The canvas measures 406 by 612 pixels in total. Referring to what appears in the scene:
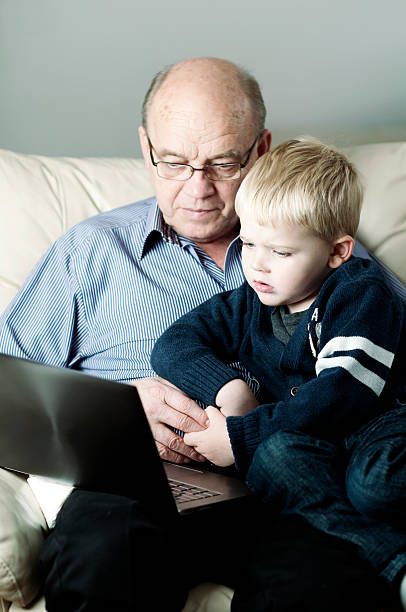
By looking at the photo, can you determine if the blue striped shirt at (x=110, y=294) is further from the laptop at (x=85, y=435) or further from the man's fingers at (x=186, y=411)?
the laptop at (x=85, y=435)

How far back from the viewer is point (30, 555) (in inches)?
47.9

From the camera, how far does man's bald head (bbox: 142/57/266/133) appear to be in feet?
5.91

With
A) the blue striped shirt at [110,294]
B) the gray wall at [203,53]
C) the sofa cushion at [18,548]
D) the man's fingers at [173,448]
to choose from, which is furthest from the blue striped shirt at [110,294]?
the gray wall at [203,53]

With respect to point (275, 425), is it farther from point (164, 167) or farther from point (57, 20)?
point (57, 20)

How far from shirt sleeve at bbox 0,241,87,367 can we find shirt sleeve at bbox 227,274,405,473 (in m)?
0.60

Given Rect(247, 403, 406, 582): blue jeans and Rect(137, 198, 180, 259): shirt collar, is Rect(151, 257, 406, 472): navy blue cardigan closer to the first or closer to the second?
Rect(247, 403, 406, 582): blue jeans

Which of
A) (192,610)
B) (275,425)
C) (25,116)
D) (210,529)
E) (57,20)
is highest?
(57,20)

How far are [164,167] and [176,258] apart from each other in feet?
0.76

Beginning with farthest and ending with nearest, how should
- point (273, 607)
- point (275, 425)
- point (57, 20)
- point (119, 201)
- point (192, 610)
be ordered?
point (57, 20) < point (119, 201) < point (275, 425) < point (192, 610) < point (273, 607)

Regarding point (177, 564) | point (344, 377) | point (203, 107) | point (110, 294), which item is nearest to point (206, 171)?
point (203, 107)

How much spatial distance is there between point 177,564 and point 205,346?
56 cm

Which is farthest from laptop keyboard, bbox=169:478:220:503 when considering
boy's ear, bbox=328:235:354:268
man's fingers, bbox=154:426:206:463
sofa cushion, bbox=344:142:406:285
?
sofa cushion, bbox=344:142:406:285

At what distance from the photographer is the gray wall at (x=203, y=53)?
260 cm

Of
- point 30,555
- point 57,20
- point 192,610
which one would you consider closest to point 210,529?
point 192,610
